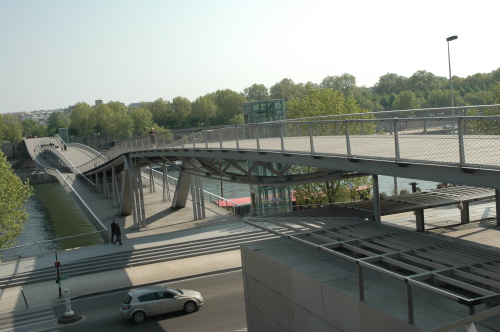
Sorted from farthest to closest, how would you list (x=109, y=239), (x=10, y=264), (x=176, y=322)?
(x=109, y=239) → (x=10, y=264) → (x=176, y=322)

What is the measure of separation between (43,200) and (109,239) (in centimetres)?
3524

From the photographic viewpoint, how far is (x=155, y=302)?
54.8ft

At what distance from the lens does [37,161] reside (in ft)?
253

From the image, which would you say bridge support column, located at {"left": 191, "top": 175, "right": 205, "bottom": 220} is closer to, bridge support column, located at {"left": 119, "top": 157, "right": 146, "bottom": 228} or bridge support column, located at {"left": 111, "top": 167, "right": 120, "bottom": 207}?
bridge support column, located at {"left": 119, "top": 157, "right": 146, "bottom": 228}

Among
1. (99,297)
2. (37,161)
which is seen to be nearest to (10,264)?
(99,297)

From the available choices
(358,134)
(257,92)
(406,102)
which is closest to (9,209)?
(358,134)

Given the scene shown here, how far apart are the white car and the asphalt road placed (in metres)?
0.22

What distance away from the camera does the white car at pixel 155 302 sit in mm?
16453

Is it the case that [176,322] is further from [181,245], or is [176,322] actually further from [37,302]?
[181,245]

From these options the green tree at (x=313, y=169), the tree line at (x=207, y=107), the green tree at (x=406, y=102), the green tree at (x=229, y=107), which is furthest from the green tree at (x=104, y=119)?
the green tree at (x=313, y=169)

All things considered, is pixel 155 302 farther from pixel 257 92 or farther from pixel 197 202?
pixel 257 92

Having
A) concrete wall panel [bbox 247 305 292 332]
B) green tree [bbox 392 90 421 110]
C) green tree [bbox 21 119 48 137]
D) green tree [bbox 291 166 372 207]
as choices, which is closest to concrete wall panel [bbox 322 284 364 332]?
concrete wall panel [bbox 247 305 292 332]

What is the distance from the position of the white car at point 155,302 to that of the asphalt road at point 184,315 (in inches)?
8.7

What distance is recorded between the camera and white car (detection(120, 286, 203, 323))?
54.0ft
